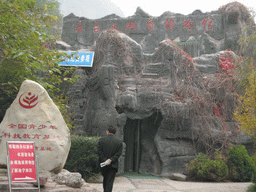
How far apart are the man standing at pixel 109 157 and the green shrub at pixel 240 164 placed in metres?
5.74

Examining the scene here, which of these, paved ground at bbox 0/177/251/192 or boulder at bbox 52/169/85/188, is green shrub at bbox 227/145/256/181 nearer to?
paved ground at bbox 0/177/251/192

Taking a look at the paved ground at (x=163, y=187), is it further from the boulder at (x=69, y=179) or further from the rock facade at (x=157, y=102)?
the boulder at (x=69, y=179)

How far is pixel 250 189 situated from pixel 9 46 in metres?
7.10

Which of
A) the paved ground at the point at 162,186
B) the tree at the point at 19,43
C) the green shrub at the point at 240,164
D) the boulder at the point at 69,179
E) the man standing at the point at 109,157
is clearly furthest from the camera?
the green shrub at the point at 240,164

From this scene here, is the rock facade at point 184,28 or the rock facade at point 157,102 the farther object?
the rock facade at point 184,28

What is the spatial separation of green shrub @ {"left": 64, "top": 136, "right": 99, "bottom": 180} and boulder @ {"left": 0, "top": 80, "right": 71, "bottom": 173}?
2497mm

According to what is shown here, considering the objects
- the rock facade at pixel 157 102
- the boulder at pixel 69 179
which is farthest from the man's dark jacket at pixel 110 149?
the rock facade at pixel 157 102

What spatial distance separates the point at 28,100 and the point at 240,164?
7.05 m

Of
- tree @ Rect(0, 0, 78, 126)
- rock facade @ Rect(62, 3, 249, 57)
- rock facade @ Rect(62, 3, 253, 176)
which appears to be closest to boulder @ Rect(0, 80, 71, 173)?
tree @ Rect(0, 0, 78, 126)

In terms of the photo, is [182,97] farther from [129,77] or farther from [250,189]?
[250,189]

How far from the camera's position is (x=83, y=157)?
7.70 metres

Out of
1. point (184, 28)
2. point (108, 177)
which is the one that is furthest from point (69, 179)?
point (184, 28)

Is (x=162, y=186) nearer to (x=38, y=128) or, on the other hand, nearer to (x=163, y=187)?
(x=163, y=187)

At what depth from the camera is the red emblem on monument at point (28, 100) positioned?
17.2 ft
